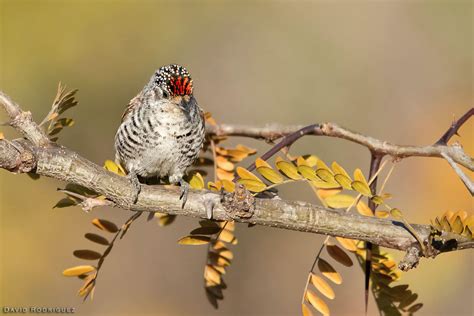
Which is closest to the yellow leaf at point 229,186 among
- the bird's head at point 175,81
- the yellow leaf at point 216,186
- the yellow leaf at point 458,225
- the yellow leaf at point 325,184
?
the yellow leaf at point 216,186

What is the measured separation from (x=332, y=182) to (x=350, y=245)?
1.52 feet

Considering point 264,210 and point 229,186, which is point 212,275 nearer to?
point 229,186

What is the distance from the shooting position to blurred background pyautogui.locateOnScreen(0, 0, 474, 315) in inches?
264

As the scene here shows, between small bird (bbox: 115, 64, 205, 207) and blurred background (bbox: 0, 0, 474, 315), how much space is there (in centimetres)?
98

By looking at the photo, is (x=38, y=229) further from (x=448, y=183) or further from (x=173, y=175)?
(x=448, y=183)

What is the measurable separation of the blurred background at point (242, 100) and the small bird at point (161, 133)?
3.22ft

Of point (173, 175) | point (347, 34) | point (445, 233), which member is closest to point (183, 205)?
point (445, 233)

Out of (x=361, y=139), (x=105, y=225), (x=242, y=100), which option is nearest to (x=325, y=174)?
(x=361, y=139)

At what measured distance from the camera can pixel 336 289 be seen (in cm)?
771

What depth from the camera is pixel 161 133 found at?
14.7 ft

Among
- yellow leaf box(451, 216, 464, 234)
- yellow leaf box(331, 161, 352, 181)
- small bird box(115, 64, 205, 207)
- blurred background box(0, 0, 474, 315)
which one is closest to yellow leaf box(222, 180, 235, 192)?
yellow leaf box(331, 161, 352, 181)

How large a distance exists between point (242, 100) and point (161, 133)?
6.02 metres

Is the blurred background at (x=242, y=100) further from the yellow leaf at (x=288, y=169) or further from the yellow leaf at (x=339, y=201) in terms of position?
the yellow leaf at (x=339, y=201)

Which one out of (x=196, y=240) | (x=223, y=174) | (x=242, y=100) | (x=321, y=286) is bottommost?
(x=321, y=286)
